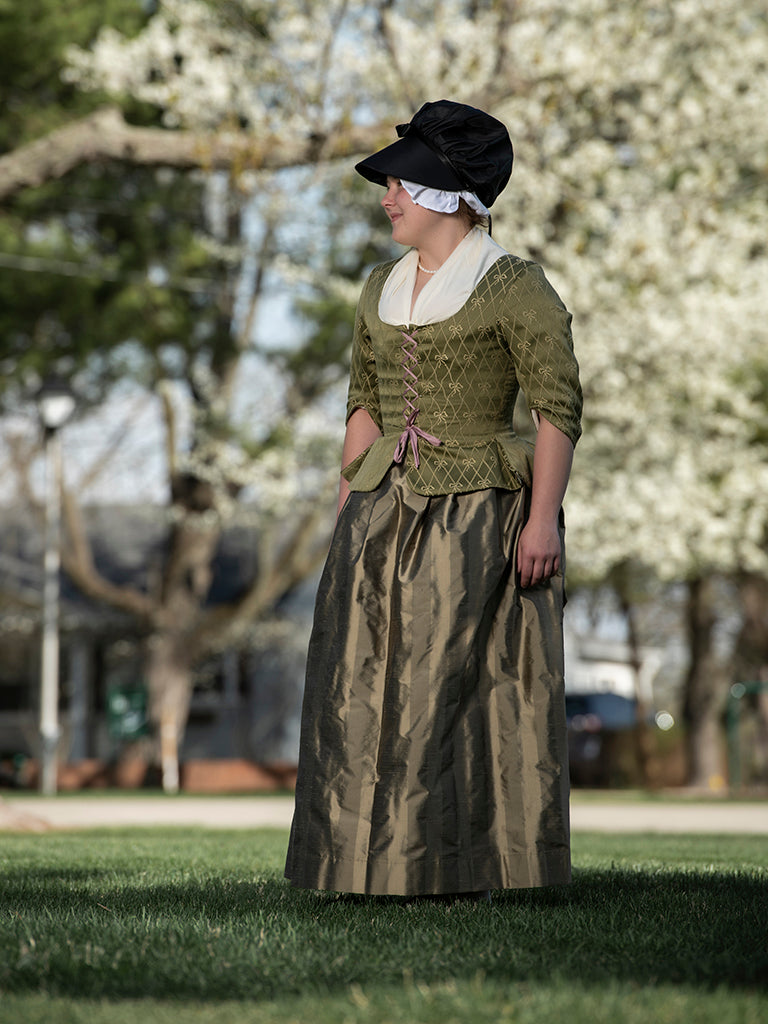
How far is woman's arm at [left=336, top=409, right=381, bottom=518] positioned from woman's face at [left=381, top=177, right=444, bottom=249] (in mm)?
526

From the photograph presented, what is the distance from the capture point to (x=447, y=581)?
350 cm

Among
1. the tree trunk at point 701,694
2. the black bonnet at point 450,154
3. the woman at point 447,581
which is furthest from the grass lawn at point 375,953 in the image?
the tree trunk at point 701,694

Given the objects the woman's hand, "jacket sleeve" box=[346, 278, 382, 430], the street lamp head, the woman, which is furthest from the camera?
the street lamp head

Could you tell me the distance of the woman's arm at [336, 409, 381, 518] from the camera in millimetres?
3980

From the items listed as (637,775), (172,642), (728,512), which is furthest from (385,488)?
(637,775)

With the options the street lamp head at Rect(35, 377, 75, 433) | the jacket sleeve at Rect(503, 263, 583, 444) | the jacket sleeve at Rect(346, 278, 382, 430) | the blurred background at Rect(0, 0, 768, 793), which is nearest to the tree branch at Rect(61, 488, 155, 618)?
the blurred background at Rect(0, 0, 768, 793)

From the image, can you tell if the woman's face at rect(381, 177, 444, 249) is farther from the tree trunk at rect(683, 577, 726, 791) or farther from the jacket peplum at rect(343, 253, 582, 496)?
the tree trunk at rect(683, 577, 726, 791)

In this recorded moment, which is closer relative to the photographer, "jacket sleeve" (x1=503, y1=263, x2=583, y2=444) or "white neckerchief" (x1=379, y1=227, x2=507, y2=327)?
"jacket sleeve" (x1=503, y1=263, x2=583, y2=444)

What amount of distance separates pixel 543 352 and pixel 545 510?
420mm

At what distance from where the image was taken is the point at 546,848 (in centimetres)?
337

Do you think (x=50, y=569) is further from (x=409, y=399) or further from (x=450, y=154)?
(x=450, y=154)

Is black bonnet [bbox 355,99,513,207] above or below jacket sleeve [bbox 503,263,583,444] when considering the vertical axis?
above

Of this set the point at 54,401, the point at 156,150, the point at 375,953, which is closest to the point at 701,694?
the point at 54,401

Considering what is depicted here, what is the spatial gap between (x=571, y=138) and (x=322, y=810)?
38.1ft
